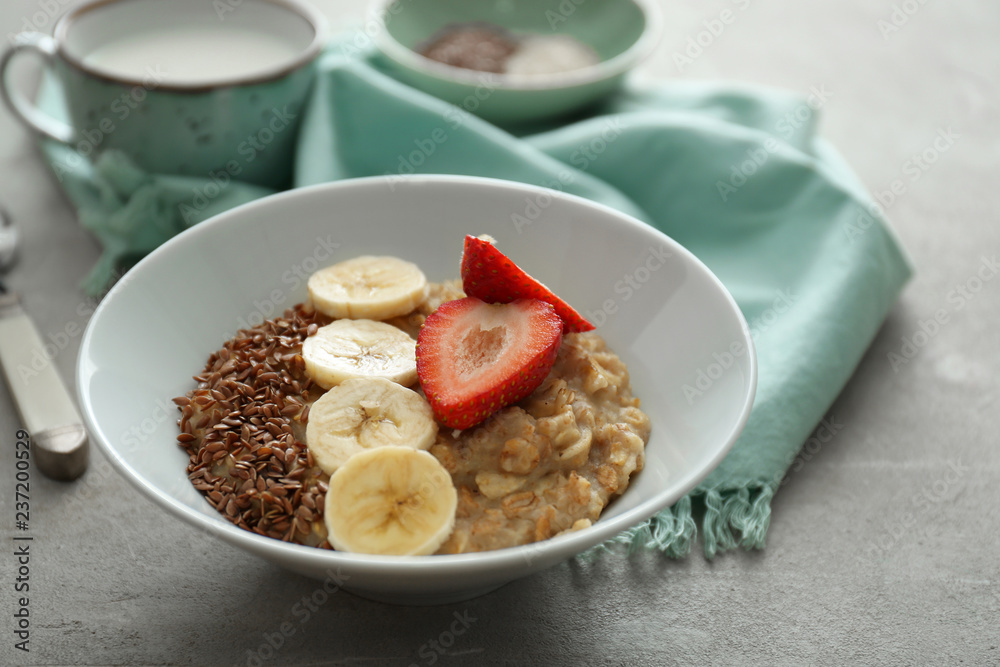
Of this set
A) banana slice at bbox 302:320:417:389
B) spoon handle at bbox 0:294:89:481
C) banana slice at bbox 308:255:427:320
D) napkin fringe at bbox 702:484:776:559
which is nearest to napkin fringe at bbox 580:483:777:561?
napkin fringe at bbox 702:484:776:559

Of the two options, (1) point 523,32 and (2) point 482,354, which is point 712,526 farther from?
(1) point 523,32

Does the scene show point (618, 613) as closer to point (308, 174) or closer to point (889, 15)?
point (308, 174)

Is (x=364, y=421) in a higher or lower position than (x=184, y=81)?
lower

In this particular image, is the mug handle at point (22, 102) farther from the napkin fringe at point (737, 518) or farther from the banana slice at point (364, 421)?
the napkin fringe at point (737, 518)

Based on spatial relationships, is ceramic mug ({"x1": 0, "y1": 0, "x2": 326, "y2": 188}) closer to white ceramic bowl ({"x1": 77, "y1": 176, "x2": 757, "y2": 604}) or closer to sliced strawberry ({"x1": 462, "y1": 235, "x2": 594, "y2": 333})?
white ceramic bowl ({"x1": 77, "y1": 176, "x2": 757, "y2": 604})

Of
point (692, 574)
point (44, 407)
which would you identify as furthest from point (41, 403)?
point (692, 574)

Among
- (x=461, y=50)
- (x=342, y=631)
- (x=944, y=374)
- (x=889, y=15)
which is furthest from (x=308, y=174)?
(x=889, y=15)

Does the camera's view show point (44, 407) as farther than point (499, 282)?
Yes
